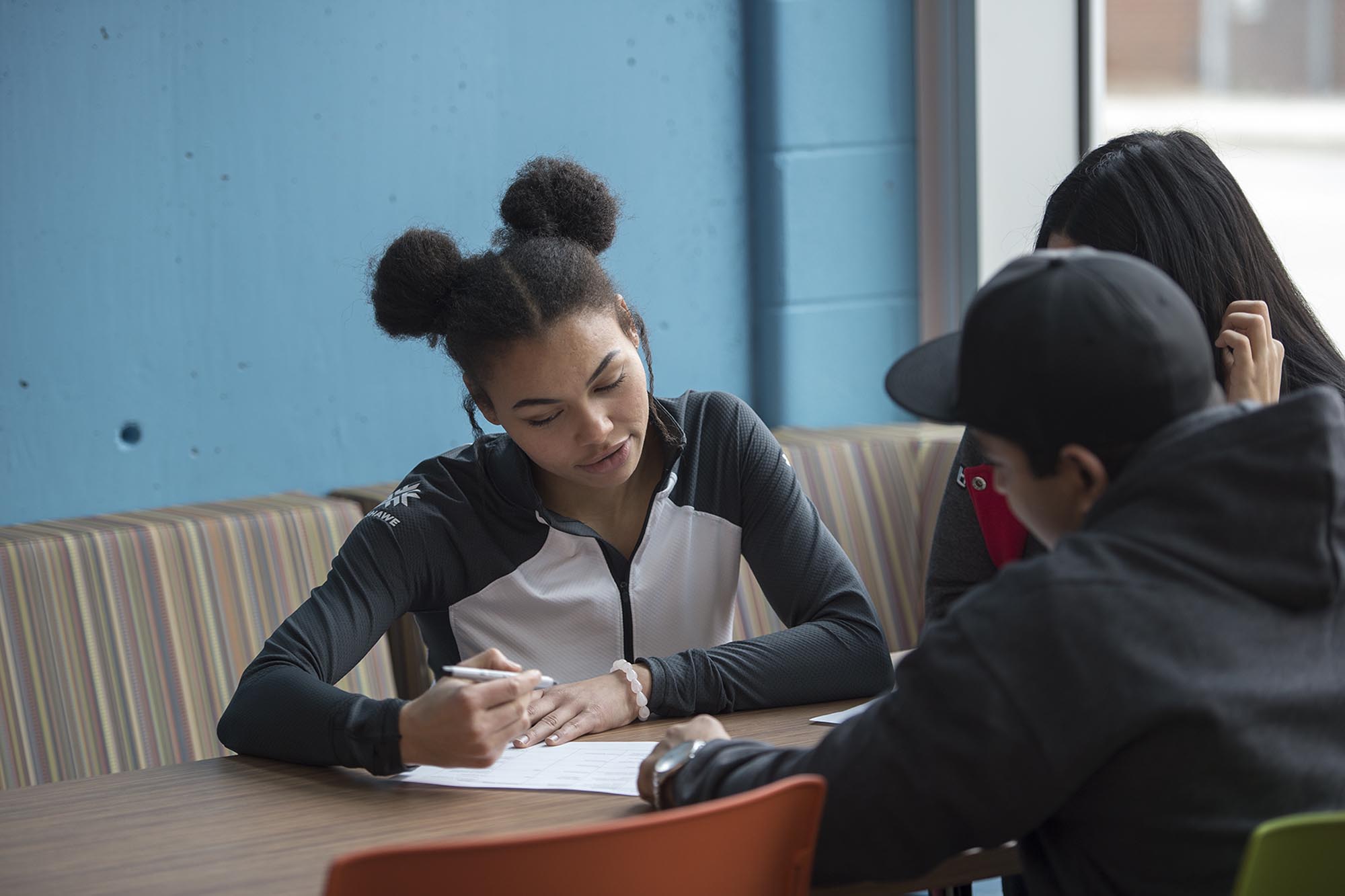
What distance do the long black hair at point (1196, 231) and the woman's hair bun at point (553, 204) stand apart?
678 mm

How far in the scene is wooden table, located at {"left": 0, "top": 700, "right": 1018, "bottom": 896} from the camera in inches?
47.8

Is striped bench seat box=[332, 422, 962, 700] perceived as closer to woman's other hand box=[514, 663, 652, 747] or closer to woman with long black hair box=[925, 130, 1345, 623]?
woman with long black hair box=[925, 130, 1345, 623]

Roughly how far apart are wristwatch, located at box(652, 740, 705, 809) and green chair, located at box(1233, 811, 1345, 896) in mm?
524

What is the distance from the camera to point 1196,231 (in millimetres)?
1743

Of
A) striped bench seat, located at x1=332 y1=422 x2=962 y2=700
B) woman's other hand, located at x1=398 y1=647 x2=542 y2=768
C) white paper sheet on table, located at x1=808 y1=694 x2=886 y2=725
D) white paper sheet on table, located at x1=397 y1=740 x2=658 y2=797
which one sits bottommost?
striped bench seat, located at x1=332 y1=422 x2=962 y2=700

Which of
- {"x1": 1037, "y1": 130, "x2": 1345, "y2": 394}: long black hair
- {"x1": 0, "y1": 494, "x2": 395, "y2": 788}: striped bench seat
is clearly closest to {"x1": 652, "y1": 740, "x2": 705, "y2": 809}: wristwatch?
{"x1": 1037, "y1": 130, "x2": 1345, "y2": 394}: long black hair

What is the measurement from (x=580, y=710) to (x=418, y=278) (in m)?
0.66

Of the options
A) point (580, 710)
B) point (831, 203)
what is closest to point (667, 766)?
point (580, 710)

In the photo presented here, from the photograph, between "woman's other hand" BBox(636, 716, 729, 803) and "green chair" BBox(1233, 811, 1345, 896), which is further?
"woman's other hand" BBox(636, 716, 729, 803)

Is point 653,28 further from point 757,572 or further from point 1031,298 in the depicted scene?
point 1031,298

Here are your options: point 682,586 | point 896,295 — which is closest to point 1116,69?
point 896,295

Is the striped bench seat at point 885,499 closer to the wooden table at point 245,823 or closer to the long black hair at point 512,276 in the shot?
the long black hair at point 512,276

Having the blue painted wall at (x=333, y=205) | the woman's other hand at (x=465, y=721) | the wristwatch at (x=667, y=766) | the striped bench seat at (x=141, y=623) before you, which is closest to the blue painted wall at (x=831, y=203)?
the blue painted wall at (x=333, y=205)

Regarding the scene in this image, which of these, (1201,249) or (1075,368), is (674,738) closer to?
(1075,368)
